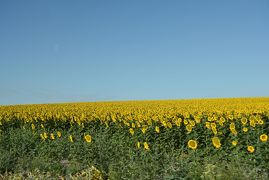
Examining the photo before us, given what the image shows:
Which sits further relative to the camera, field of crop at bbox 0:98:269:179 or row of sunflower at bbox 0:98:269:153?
row of sunflower at bbox 0:98:269:153

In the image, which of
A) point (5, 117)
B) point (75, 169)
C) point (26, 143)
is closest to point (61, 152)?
point (26, 143)

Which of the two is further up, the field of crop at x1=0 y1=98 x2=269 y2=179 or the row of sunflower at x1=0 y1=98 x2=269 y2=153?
the row of sunflower at x1=0 y1=98 x2=269 y2=153

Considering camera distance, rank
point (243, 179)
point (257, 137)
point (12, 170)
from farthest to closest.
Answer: point (257, 137)
point (12, 170)
point (243, 179)

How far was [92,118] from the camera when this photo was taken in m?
16.2

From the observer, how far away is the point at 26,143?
1125 cm

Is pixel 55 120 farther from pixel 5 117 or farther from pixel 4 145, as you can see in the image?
pixel 4 145

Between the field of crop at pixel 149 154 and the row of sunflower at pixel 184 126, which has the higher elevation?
the row of sunflower at pixel 184 126

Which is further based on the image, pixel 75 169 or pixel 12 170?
pixel 12 170

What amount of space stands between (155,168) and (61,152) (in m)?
4.00

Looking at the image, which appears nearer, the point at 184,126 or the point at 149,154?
the point at 149,154

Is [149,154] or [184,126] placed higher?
[184,126]

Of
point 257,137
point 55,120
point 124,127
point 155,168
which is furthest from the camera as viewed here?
point 55,120

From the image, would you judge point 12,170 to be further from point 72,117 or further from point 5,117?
point 5,117

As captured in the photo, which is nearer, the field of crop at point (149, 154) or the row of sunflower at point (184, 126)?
the field of crop at point (149, 154)
